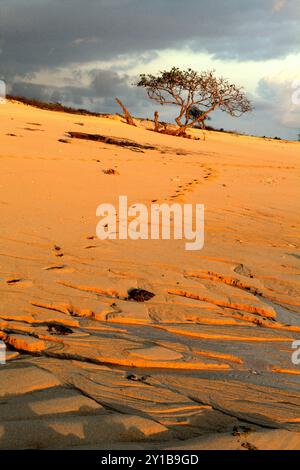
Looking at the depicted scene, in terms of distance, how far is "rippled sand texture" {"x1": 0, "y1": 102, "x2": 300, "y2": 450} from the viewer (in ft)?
5.63

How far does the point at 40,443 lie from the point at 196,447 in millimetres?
514

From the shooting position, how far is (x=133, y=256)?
13.0 ft

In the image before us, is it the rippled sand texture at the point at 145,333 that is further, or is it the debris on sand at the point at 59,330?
the debris on sand at the point at 59,330

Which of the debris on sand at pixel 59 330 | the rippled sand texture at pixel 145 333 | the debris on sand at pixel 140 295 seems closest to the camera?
the rippled sand texture at pixel 145 333

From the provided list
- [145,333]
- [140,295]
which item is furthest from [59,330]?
[140,295]

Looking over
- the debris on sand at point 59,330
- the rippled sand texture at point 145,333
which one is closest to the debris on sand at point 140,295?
the rippled sand texture at point 145,333

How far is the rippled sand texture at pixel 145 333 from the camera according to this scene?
5.63 ft

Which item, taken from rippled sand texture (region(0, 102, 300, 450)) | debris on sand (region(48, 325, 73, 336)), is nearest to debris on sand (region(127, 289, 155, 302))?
rippled sand texture (region(0, 102, 300, 450))

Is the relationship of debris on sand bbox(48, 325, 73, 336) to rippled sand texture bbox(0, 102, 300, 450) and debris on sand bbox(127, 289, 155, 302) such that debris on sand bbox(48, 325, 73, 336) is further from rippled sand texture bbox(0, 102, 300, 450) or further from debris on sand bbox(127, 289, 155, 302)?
debris on sand bbox(127, 289, 155, 302)

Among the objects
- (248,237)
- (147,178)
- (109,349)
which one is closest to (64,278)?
(109,349)

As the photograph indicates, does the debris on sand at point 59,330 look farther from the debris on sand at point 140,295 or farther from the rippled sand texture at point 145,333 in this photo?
the debris on sand at point 140,295

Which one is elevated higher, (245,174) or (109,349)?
(245,174)

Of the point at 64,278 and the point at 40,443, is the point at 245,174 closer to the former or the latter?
the point at 64,278
